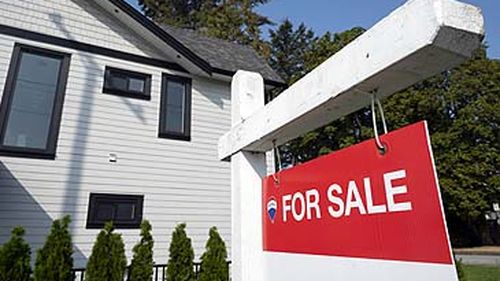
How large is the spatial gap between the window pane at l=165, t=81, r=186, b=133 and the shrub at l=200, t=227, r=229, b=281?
3152 millimetres

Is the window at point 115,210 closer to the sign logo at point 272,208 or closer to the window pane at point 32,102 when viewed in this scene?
the window pane at point 32,102

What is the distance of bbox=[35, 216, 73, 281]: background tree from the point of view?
11.2ft

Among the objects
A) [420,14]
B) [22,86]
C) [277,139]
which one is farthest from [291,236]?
[22,86]

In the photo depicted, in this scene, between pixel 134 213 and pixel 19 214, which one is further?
pixel 134 213

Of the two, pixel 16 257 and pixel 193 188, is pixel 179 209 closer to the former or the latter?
pixel 193 188

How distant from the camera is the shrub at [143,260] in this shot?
13.2 feet

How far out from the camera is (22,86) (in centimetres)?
564

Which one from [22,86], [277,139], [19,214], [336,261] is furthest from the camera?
[22,86]

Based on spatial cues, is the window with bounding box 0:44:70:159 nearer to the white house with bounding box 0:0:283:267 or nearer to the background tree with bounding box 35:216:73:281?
the white house with bounding box 0:0:283:267

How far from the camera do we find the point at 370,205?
0.93 m

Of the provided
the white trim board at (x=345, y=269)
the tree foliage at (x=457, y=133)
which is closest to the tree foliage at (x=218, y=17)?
the tree foliage at (x=457, y=133)

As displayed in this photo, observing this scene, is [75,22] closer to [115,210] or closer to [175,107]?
[175,107]

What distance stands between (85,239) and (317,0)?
5.77 m

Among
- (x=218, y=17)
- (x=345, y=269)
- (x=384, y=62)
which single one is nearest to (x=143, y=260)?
(x=345, y=269)
